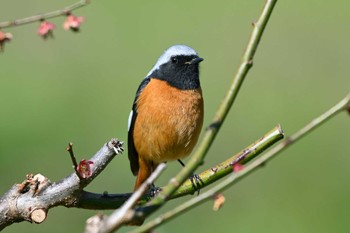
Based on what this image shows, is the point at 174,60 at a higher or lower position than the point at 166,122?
higher

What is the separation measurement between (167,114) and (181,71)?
1.25 ft

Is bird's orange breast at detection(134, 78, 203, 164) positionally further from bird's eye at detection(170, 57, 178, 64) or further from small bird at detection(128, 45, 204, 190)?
bird's eye at detection(170, 57, 178, 64)

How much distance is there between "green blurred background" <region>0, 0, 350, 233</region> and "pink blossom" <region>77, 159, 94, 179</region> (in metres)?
2.82

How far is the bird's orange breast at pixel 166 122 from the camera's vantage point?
16.1 feet

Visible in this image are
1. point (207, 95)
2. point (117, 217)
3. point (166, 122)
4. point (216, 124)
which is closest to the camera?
point (117, 217)

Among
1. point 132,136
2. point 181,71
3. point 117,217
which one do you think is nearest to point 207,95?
point 181,71

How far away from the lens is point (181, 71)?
5184 millimetres

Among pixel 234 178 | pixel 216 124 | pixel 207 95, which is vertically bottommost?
Result: pixel 234 178

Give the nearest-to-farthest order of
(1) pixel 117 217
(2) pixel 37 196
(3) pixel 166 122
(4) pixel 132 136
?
(1) pixel 117 217 → (2) pixel 37 196 → (3) pixel 166 122 → (4) pixel 132 136

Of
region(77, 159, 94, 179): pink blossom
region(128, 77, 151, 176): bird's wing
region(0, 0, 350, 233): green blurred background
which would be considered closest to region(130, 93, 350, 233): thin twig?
region(77, 159, 94, 179): pink blossom

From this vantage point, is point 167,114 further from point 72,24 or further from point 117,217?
point 117,217

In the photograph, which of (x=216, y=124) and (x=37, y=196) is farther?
(x=37, y=196)

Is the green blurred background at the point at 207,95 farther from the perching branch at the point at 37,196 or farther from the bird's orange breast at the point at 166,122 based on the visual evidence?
the perching branch at the point at 37,196

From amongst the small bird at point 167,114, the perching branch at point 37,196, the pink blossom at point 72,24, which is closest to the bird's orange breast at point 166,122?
the small bird at point 167,114
